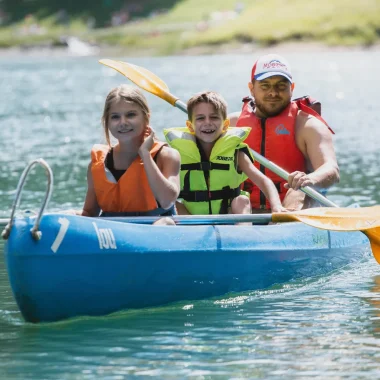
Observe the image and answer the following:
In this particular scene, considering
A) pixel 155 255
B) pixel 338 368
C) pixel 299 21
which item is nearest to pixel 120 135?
pixel 155 255

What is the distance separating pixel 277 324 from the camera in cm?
625

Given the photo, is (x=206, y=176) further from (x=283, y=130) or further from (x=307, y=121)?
(x=307, y=121)

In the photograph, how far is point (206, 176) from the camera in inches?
291

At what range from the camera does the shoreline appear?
3435 inches

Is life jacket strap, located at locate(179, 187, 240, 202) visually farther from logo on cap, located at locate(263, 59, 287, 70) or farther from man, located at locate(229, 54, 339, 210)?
logo on cap, located at locate(263, 59, 287, 70)

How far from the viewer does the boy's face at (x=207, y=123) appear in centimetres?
710

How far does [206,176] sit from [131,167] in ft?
3.07

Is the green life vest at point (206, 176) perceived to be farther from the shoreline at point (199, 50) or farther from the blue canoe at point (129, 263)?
the shoreline at point (199, 50)

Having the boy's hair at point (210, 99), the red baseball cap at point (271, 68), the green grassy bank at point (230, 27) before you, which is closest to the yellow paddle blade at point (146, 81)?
the red baseball cap at point (271, 68)

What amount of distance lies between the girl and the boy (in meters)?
0.62

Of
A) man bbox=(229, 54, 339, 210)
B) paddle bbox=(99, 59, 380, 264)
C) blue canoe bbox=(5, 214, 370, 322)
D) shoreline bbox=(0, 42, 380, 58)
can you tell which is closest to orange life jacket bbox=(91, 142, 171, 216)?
blue canoe bbox=(5, 214, 370, 322)

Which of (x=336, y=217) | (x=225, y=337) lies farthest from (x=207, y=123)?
(x=225, y=337)

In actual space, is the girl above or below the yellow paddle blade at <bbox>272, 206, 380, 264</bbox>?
above

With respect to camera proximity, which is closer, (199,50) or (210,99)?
(210,99)
